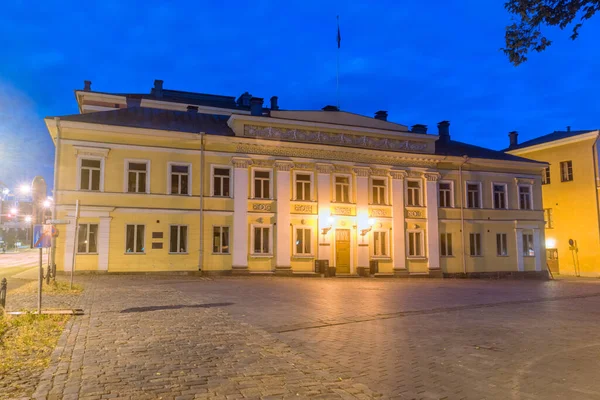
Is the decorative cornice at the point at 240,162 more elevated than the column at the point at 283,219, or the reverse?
the decorative cornice at the point at 240,162

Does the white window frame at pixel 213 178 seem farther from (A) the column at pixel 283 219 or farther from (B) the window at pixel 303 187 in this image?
(B) the window at pixel 303 187

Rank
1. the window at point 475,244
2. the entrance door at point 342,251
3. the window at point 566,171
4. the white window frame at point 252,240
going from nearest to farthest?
the white window frame at point 252,240, the entrance door at point 342,251, the window at point 475,244, the window at point 566,171

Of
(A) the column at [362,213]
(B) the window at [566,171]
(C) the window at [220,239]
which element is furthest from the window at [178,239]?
(B) the window at [566,171]

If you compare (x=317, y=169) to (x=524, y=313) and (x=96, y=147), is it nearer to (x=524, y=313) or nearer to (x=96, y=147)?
(x=96, y=147)

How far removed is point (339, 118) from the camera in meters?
31.6

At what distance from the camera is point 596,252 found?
3931 cm

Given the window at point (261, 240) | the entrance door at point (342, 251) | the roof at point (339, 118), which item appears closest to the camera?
the window at point (261, 240)

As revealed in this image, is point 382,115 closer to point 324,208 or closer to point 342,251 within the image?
point 324,208

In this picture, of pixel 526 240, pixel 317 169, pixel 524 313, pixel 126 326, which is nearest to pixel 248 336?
pixel 126 326

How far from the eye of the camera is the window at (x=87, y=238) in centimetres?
2524

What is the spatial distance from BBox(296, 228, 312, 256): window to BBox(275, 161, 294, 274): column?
677 millimetres

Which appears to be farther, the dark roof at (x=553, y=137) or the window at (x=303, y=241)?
the dark roof at (x=553, y=137)

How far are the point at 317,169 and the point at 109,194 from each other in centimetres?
1236

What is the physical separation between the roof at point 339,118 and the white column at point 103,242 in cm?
1163
